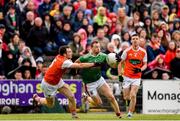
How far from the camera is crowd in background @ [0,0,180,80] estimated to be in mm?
28344

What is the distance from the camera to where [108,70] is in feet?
95.0

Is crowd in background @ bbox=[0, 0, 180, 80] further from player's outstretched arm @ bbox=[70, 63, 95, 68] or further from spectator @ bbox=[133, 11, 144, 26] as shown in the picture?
player's outstretched arm @ bbox=[70, 63, 95, 68]

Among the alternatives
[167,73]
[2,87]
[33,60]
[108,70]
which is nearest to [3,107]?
[2,87]

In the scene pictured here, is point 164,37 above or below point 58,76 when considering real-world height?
above

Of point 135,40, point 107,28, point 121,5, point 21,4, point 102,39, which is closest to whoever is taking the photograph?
point 135,40

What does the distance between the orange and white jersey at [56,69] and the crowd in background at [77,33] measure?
16.1 ft

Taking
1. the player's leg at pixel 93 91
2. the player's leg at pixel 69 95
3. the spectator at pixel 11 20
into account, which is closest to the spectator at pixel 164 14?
the spectator at pixel 11 20

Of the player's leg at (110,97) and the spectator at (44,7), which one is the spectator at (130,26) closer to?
the spectator at (44,7)

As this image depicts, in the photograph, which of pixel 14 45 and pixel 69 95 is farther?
pixel 14 45

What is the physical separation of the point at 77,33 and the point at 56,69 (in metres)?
6.79

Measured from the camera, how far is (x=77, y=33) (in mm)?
29281

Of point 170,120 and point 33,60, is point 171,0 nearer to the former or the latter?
point 33,60

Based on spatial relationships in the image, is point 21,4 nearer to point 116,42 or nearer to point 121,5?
point 116,42

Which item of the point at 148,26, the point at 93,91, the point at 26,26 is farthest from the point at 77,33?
the point at 93,91
